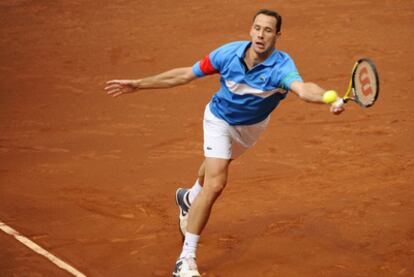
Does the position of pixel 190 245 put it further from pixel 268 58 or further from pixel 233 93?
pixel 268 58

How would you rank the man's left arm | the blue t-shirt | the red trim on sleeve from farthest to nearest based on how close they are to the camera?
the red trim on sleeve < the blue t-shirt < the man's left arm

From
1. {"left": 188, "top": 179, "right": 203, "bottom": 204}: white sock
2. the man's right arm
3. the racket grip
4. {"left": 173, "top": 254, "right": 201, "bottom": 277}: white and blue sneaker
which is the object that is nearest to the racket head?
the racket grip

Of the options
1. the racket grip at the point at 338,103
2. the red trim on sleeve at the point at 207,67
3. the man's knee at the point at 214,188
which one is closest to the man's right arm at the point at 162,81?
the red trim on sleeve at the point at 207,67

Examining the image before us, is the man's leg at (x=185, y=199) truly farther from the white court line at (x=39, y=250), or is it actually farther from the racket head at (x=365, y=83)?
the racket head at (x=365, y=83)

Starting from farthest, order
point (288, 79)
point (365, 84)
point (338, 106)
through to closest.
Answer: point (288, 79), point (365, 84), point (338, 106)

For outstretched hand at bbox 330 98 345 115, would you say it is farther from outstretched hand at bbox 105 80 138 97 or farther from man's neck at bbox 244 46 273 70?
outstretched hand at bbox 105 80 138 97

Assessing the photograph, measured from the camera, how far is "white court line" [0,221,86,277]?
7.62m

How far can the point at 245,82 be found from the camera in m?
7.33

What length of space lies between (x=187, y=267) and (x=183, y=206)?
4.22 ft

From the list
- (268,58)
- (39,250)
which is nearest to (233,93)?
(268,58)

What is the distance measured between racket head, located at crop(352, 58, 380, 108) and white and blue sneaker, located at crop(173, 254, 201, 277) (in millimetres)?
1891

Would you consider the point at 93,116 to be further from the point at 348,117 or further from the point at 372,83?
the point at 372,83

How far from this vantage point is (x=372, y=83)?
21.6ft

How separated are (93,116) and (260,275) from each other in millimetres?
5024
